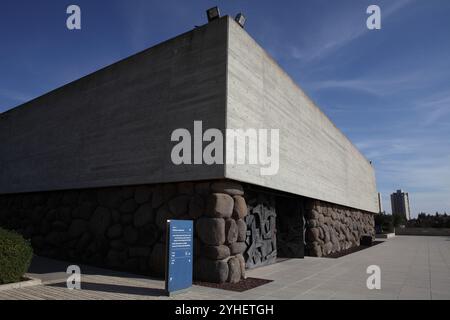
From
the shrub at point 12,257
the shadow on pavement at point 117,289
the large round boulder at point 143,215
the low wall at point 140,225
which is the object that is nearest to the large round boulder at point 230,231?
the low wall at point 140,225

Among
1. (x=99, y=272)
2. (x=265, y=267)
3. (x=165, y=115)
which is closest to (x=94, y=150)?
(x=165, y=115)

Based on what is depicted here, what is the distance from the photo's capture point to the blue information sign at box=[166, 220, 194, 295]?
722 centimetres

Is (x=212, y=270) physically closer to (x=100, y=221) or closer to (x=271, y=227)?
(x=100, y=221)

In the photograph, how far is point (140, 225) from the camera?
10391mm

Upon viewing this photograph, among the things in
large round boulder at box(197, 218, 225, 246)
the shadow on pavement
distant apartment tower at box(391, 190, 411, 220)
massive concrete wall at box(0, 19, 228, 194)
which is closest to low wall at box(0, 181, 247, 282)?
large round boulder at box(197, 218, 225, 246)

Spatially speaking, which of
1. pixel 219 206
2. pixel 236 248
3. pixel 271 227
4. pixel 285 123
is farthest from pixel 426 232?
pixel 219 206

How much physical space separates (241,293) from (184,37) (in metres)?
7.57

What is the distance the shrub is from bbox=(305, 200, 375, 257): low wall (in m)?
11.7

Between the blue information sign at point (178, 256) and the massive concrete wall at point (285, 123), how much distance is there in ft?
6.46

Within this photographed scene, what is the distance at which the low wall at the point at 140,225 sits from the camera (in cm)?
897

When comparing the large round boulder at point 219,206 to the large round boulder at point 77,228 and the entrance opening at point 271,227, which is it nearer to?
the entrance opening at point 271,227

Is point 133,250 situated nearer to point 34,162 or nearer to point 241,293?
point 241,293

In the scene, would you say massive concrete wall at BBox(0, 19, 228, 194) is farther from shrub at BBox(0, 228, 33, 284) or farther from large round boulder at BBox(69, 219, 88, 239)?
shrub at BBox(0, 228, 33, 284)
